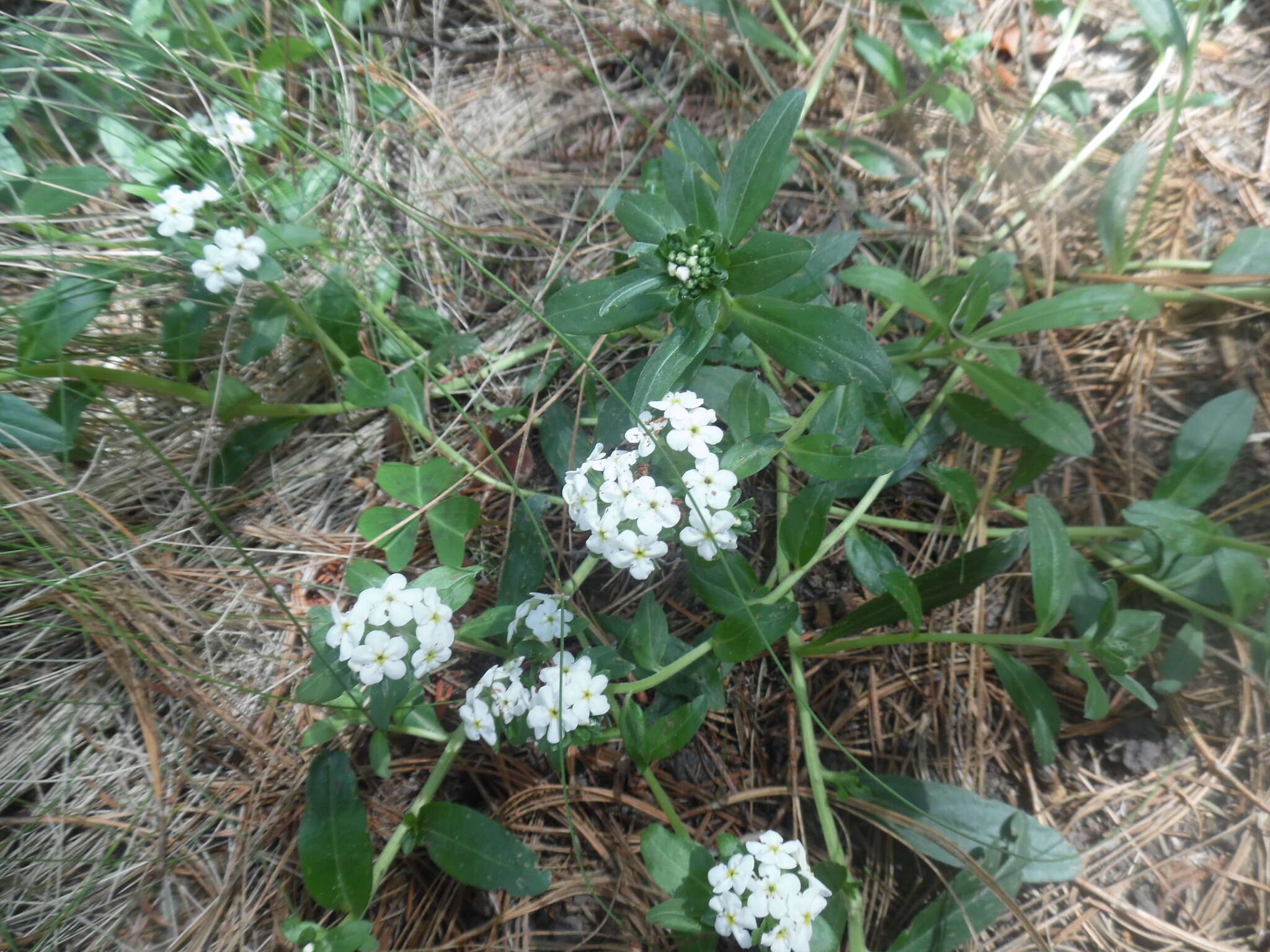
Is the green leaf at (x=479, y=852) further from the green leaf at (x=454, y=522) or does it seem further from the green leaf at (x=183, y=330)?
the green leaf at (x=183, y=330)

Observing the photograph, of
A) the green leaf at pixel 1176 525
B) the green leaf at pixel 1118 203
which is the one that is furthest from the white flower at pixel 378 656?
the green leaf at pixel 1118 203

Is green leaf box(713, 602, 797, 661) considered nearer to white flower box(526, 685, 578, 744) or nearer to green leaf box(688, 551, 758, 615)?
green leaf box(688, 551, 758, 615)

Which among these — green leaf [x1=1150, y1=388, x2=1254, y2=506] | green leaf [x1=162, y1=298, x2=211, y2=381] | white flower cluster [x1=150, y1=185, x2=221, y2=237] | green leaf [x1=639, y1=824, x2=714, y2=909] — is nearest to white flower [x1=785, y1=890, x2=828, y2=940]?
green leaf [x1=639, y1=824, x2=714, y2=909]

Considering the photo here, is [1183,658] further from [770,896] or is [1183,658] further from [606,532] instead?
[606,532]

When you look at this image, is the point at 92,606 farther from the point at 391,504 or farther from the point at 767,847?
the point at 767,847

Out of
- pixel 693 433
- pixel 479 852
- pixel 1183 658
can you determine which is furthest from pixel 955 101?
pixel 479 852

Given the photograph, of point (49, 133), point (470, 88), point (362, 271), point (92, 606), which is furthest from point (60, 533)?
point (470, 88)

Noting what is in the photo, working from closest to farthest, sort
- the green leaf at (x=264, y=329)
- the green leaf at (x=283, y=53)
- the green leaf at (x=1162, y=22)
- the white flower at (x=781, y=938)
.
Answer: the white flower at (x=781, y=938) < the green leaf at (x=264, y=329) < the green leaf at (x=1162, y=22) < the green leaf at (x=283, y=53)
